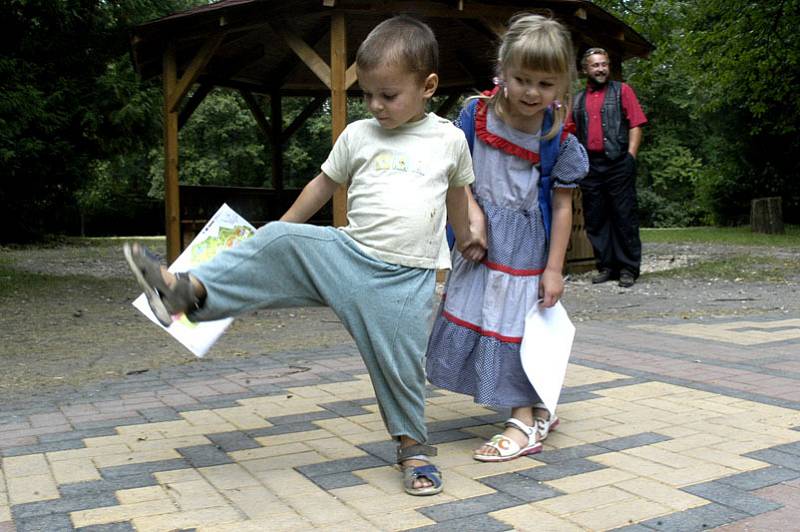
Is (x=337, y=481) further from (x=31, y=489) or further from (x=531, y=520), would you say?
(x=31, y=489)

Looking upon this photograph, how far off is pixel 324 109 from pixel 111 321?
3290 centimetres

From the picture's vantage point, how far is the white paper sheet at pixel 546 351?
3.10m

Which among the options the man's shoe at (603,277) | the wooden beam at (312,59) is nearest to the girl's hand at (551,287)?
the wooden beam at (312,59)

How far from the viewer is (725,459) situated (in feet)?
9.78

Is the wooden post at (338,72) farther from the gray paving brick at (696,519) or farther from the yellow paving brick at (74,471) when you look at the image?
the gray paving brick at (696,519)

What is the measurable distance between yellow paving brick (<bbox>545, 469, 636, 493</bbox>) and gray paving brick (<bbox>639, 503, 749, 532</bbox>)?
0.32 meters

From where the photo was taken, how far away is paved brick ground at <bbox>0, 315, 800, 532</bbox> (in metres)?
2.47

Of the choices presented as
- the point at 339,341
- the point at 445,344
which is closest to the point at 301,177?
the point at 339,341

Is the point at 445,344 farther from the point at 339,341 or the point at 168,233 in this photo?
the point at 168,233

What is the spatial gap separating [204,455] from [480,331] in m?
1.10

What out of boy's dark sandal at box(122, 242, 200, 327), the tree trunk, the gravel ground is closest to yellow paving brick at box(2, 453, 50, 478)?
boy's dark sandal at box(122, 242, 200, 327)

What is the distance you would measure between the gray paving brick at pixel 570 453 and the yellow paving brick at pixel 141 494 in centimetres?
128

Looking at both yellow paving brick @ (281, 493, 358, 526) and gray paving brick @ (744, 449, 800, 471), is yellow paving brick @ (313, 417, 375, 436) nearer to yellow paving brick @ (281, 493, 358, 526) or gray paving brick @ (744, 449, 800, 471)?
yellow paving brick @ (281, 493, 358, 526)

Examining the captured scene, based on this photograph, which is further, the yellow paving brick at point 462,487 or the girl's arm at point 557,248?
the girl's arm at point 557,248
